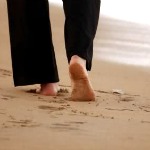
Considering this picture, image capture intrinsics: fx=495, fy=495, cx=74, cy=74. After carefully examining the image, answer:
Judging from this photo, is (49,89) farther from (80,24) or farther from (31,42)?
(80,24)

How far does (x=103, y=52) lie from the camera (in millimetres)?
4914

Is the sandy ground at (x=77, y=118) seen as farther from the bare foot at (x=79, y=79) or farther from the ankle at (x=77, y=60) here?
the ankle at (x=77, y=60)

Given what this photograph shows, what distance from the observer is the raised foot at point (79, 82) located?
2078 mm

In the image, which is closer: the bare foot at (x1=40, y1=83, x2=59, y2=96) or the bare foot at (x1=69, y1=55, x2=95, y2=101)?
the bare foot at (x1=69, y1=55, x2=95, y2=101)

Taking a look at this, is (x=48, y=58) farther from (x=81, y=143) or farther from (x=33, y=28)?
(x=81, y=143)

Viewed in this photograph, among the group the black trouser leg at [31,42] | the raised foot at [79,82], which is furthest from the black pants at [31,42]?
the raised foot at [79,82]

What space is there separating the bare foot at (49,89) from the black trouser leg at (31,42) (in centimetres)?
→ 2

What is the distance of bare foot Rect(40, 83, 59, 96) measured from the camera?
233 cm

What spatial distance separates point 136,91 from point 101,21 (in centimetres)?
412

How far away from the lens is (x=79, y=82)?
209cm

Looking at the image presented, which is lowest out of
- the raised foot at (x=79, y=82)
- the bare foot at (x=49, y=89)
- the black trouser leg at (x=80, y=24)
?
the bare foot at (x=49, y=89)

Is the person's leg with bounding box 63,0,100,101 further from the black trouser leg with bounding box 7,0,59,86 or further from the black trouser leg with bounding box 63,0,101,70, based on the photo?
the black trouser leg with bounding box 7,0,59,86

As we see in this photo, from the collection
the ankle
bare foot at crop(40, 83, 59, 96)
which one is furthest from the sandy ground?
A: the ankle

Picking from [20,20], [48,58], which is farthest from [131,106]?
[20,20]
